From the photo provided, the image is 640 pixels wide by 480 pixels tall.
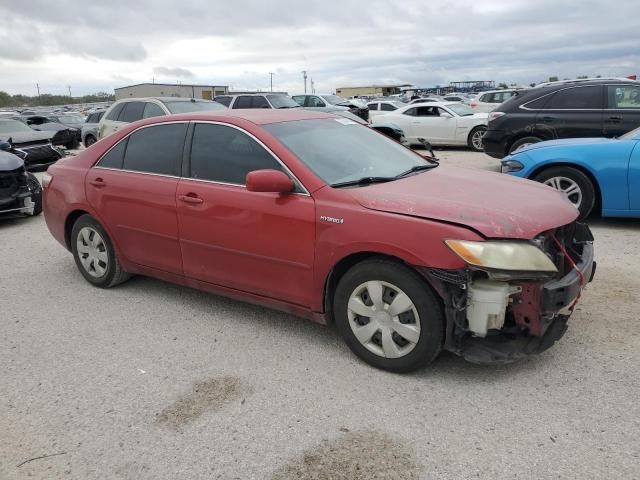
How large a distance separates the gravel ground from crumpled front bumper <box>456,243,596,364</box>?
0.76 ft

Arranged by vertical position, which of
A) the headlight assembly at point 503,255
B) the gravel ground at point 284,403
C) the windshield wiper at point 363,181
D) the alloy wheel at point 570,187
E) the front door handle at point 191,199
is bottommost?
the gravel ground at point 284,403

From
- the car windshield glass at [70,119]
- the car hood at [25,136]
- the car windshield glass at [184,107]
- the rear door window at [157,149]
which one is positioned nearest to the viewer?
the rear door window at [157,149]

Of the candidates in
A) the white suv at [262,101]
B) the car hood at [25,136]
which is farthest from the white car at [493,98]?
the car hood at [25,136]

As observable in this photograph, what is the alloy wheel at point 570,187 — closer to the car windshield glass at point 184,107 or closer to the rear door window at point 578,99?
the rear door window at point 578,99

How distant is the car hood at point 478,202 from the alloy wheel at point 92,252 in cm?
264

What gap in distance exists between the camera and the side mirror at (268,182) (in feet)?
11.1

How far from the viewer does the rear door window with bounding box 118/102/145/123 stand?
11836mm

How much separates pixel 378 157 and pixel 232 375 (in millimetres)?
1917

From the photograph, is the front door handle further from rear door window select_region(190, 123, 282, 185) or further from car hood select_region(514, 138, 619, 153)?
car hood select_region(514, 138, 619, 153)

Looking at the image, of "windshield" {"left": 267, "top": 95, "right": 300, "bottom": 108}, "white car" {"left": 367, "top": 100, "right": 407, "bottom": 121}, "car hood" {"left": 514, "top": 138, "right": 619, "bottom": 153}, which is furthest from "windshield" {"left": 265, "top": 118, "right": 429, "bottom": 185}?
"white car" {"left": 367, "top": 100, "right": 407, "bottom": 121}

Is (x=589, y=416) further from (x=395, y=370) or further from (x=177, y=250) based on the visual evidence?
(x=177, y=250)

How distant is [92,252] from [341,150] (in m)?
2.58

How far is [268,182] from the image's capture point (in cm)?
339

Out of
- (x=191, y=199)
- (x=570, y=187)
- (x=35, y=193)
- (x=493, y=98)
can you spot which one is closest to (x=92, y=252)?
(x=191, y=199)
